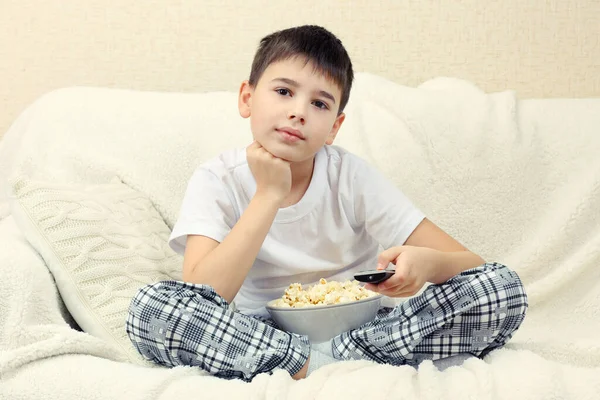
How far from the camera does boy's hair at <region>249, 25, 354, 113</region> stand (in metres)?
1.22

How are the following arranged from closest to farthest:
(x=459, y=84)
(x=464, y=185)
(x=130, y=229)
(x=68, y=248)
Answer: (x=68, y=248), (x=130, y=229), (x=464, y=185), (x=459, y=84)

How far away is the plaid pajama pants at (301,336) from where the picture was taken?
39.8 inches

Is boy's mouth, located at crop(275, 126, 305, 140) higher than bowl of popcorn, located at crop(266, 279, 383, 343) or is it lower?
higher

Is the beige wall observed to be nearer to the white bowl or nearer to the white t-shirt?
the white t-shirt

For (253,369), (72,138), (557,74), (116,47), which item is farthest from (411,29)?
(253,369)

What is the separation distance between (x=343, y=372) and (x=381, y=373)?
0.18 ft

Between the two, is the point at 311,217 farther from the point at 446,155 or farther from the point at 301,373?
the point at 446,155

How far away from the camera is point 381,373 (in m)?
0.92

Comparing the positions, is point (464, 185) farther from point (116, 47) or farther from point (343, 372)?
point (116, 47)

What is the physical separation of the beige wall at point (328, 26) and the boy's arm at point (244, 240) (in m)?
0.77

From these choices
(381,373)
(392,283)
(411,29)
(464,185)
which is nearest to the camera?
(381,373)

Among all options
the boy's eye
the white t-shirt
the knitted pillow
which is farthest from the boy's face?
the knitted pillow

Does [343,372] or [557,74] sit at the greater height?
[557,74]

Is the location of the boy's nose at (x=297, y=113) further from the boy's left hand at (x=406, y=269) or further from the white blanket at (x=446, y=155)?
the white blanket at (x=446, y=155)
